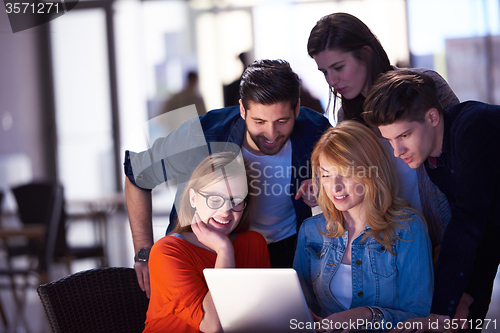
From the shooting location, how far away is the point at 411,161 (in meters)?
1.25

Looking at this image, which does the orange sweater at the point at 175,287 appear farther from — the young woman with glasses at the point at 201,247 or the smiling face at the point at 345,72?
the smiling face at the point at 345,72

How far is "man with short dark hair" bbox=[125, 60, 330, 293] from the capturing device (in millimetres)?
1498

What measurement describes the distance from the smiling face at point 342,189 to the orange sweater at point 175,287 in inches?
15.5

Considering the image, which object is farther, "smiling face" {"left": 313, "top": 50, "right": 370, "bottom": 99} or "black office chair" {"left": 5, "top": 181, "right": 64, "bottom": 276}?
"black office chair" {"left": 5, "top": 181, "right": 64, "bottom": 276}

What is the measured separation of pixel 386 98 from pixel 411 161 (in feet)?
0.59

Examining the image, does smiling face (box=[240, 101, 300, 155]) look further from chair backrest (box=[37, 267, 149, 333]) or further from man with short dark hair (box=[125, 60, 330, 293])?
chair backrest (box=[37, 267, 149, 333])

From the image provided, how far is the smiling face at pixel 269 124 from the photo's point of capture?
1376 millimetres

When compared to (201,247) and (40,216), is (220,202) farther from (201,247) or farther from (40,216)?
(40,216)

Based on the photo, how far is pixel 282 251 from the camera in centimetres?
158

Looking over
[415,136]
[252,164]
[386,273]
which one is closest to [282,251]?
[252,164]

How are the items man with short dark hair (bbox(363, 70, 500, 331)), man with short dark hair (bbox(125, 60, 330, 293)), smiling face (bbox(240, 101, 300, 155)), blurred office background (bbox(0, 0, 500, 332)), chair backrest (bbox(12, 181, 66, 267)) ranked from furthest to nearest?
chair backrest (bbox(12, 181, 66, 267)), blurred office background (bbox(0, 0, 500, 332)), man with short dark hair (bbox(125, 60, 330, 293)), smiling face (bbox(240, 101, 300, 155)), man with short dark hair (bbox(363, 70, 500, 331))

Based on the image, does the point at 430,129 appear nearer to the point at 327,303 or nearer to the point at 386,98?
the point at 386,98

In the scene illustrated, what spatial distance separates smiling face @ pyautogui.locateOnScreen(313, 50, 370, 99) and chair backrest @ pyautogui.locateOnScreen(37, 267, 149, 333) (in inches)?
33.2

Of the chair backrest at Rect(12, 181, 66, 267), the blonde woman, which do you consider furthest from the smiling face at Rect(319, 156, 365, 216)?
the chair backrest at Rect(12, 181, 66, 267)
